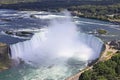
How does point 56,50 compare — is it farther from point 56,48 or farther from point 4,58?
point 4,58

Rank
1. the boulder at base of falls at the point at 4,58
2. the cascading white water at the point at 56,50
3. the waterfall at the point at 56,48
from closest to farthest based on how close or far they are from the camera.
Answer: the boulder at base of falls at the point at 4,58, the cascading white water at the point at 56,50, the waterfall at the point at 56,48

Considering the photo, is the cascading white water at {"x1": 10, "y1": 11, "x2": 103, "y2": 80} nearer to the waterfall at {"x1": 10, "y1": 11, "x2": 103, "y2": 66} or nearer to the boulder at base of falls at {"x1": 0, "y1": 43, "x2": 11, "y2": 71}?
the waterfall at {"x1": 10, "y1": 11, "x2": 103, "y2": 66}

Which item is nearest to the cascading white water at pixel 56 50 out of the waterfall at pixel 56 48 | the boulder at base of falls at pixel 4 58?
the waterfall at pixel 56 48

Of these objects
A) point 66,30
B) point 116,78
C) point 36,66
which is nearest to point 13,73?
point 36,66

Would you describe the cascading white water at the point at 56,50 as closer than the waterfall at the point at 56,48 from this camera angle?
Yes

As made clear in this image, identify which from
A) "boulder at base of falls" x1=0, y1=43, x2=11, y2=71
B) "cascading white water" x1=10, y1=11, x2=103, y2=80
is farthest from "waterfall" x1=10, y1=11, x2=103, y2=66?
"boulder at base of falls" x1=0, y1=43, x2=11, y2=71

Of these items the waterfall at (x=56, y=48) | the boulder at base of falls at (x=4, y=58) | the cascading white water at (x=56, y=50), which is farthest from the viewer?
the waterfall at (x=56, y=48)

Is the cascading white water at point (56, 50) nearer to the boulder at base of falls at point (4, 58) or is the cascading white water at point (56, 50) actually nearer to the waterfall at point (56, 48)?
the waterfall at point (56, 48)
